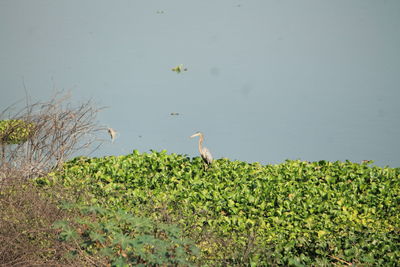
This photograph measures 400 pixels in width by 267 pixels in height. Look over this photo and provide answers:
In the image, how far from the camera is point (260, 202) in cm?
835

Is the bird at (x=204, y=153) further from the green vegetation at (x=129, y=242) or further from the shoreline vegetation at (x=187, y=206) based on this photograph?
the green vegetation at (x=129, y=242)

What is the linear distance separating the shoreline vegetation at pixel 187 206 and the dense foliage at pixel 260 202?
0.8 inches

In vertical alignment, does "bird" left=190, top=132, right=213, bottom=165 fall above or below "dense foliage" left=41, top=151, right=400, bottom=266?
above

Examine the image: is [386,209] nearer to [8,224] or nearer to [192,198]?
[192,198]

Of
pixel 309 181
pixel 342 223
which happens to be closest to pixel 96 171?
pixel 309 181

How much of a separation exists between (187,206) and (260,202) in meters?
1.34

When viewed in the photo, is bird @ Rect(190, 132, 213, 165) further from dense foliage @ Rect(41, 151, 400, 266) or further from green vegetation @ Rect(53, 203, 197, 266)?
green vegetation @ Rect(53, 203, 197, 266)

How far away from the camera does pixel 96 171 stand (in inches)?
377

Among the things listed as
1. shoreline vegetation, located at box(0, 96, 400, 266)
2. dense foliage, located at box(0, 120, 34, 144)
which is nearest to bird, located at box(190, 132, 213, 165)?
shoreline vegetation, located at box(0, 96, 400, 266)

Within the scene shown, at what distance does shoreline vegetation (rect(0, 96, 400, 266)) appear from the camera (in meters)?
5.03

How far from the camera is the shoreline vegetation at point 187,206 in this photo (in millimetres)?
5027

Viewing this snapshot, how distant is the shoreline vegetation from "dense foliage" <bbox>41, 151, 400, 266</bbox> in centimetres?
2

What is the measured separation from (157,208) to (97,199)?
4.11 ft

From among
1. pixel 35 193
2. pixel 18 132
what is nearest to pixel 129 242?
pixel 35 193
